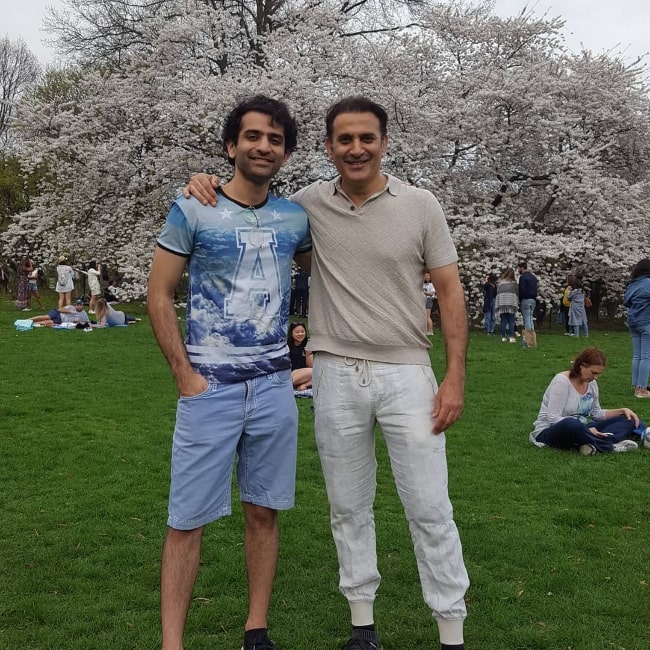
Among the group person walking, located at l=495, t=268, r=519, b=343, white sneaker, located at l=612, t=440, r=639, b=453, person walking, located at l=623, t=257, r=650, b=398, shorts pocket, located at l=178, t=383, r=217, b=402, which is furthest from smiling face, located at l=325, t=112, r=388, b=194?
person walking, located at l=495, t=268, r=519, b=343

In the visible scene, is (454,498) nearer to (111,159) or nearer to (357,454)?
(357,454)

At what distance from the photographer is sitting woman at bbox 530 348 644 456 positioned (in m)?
6.86

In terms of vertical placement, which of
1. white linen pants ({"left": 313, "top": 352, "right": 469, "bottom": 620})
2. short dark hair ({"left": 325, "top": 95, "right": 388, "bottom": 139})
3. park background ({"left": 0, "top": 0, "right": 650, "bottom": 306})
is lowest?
white linen pants ({"left": 313, "top": 352, "right": 469, "bottom": 620})

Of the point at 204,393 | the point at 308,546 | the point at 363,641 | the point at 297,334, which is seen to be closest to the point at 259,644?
the point at 363,641

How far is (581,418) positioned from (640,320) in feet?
9.79

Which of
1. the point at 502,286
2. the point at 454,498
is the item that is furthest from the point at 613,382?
the point at 454,498

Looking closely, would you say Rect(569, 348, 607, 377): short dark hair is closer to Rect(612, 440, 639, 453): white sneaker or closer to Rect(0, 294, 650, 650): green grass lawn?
Rect(612, 440, 639, 453): white sneaker

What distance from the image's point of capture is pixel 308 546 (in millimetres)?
4383

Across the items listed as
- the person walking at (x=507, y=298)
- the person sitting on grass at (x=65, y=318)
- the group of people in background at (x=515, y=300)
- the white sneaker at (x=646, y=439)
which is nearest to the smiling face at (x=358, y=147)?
the white sneaker at (x=646, y=439)

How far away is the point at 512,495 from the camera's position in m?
5.53

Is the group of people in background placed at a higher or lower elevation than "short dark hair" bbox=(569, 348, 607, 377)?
higher

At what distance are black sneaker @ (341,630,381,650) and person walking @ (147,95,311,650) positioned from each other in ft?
2.12

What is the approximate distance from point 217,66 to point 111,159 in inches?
Result: 169

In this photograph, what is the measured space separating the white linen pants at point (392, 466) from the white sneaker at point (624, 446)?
15.2ft
